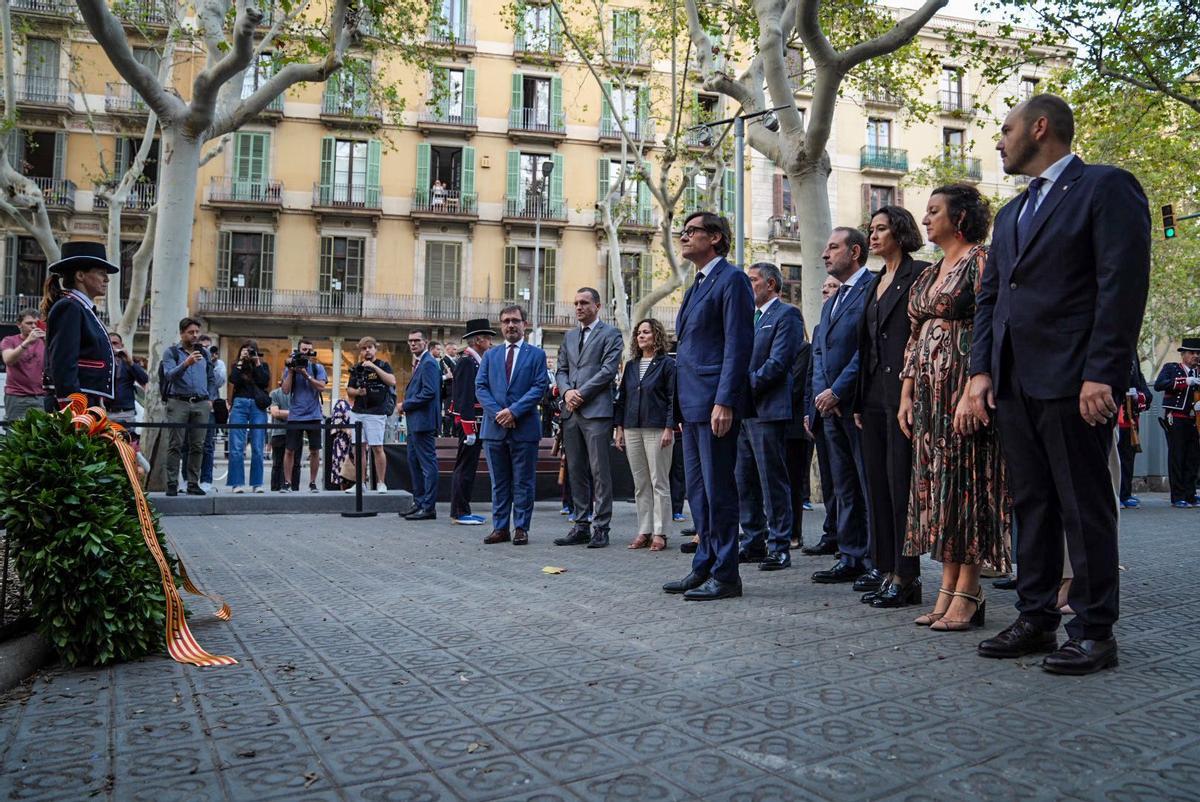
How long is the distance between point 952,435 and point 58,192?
37199mm

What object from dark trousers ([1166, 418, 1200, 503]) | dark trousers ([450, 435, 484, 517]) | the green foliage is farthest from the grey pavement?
dark trousers ([1166, 418, 1200, 503])

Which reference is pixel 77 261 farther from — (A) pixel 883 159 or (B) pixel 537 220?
(A) pixel 883 159

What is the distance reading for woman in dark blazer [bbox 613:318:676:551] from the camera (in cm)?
818

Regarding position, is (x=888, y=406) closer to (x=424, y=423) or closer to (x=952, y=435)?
(x=952, y=435)

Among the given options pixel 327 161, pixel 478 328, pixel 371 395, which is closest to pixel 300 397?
pixel 371 395

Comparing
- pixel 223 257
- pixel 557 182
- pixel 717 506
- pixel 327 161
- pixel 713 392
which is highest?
pixel 327 161

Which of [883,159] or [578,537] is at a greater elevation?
[883,159]

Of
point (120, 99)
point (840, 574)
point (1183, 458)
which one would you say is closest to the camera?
point (840, 574)

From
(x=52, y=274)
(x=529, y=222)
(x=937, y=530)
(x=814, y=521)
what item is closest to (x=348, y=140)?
(x=529, y=222)

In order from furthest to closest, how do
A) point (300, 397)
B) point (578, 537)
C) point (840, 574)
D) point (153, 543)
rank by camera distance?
point (300, 397) → point (578, 537) → point (840, 574) → point (153, 543)

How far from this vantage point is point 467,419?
10062 mm

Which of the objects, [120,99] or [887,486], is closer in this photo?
[887,486]

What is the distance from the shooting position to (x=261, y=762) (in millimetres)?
2584

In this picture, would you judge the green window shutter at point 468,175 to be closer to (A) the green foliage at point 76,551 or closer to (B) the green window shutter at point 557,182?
(B) the green window shutter at point 557,182
